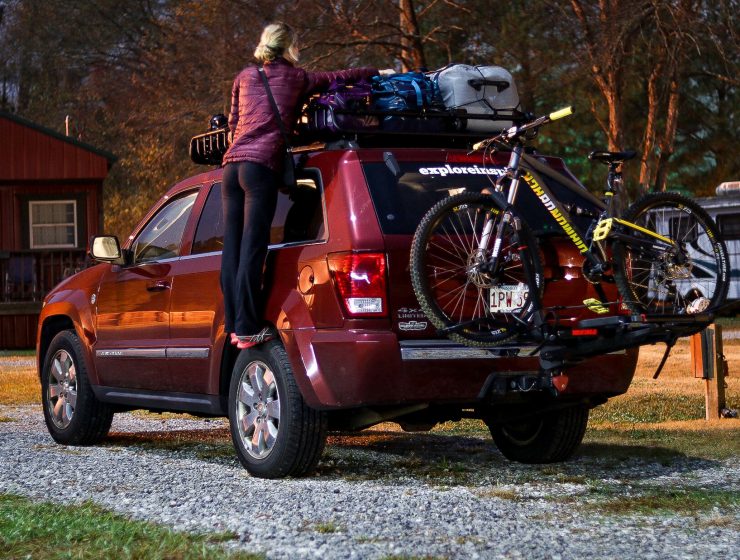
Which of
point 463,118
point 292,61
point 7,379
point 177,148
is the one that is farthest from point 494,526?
point 177,148

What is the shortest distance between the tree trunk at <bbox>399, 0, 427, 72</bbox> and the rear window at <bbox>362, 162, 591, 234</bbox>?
60.8ft

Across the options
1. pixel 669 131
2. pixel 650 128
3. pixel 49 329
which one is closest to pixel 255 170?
pixel 49 329

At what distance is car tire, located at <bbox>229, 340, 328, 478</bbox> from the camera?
23.3 ft

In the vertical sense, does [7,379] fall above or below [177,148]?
below

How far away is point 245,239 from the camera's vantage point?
7.37 m

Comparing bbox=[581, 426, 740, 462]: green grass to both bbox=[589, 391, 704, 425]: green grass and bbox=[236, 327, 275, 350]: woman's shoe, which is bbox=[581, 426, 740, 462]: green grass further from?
bbox=[236, 327, 275, 350]: woman's shoe

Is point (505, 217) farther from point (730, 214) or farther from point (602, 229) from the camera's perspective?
point (730, 214)

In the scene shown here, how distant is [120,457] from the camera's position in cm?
859

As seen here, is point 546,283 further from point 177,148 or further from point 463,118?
point 177,148

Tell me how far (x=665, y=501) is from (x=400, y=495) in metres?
1.27

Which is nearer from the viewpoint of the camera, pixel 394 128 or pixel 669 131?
pixel 394 128

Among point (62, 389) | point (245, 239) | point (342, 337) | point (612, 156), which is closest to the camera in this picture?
point (342, 337)

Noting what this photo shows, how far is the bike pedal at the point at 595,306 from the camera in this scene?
7094 mm

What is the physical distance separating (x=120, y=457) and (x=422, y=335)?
266 centimetres
